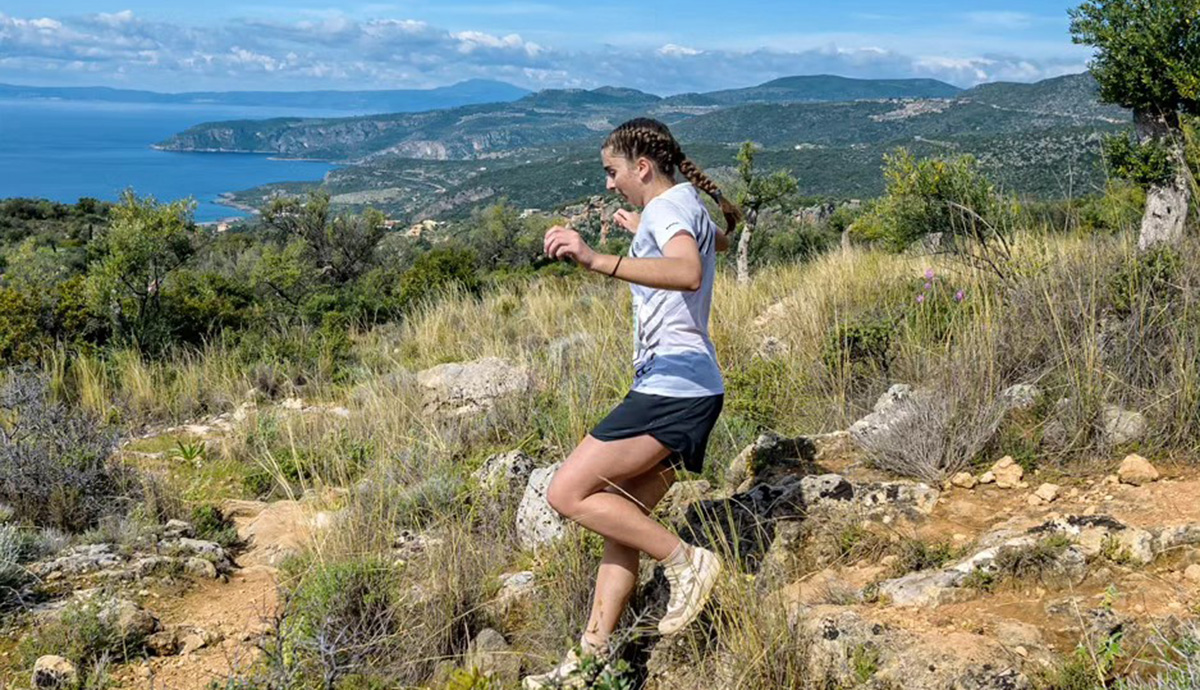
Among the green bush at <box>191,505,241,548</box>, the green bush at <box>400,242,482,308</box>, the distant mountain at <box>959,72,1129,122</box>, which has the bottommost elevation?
the green bush at <box>191,505,241,548</box>

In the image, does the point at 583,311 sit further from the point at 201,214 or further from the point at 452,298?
the point at 201,214

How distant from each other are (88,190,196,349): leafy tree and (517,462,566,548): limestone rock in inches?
276

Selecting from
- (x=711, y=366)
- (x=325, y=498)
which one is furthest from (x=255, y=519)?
(x=711, y=366)

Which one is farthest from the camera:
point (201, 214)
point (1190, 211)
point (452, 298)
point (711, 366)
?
point (201, 214)

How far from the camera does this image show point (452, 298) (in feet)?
39.8

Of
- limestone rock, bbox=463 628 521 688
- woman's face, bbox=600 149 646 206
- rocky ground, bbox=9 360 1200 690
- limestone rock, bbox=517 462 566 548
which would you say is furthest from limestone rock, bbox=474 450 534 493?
woman's face, bbox=600 149 646 206

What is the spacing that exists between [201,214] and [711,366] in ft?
355

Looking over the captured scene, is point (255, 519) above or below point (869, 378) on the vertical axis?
below

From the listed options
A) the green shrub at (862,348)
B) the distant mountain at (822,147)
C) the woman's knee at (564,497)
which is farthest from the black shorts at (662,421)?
the distant mountain at (822,147)

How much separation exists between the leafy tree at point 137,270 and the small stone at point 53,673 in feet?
23.0

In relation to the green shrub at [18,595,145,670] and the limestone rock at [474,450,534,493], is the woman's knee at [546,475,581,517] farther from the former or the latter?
the green shrub at [18,595,145,670]

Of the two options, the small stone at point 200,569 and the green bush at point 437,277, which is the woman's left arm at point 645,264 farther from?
the green bush at point 437,277

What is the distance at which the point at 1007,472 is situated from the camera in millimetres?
3721

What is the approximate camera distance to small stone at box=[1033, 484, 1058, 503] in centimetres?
351
